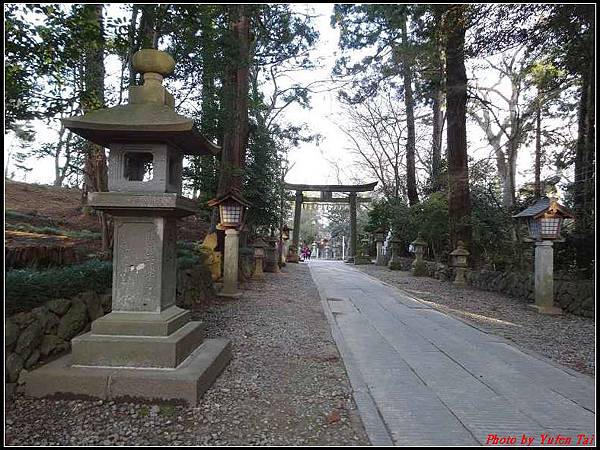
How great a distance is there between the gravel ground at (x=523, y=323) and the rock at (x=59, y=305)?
547cm

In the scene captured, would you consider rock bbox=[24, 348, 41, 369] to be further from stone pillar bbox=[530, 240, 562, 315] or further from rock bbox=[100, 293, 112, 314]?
stone pillar bbox=[530, 240, 562, 315]

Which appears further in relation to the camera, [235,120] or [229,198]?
[235,120]

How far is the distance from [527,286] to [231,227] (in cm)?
704

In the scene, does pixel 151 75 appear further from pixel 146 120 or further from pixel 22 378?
pixel 22 378

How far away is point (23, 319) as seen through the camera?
3.47 m

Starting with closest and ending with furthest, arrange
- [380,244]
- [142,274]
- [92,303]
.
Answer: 1. [142,274]
2. [92,303]
3. [380,244]

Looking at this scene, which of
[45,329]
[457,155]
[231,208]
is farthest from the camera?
[457,155]

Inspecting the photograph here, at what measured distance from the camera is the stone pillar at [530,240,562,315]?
8234 mm

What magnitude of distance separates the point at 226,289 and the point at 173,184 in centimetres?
513

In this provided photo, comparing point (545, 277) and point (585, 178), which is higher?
point (585, 178)

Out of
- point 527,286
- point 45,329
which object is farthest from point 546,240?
point 45,329

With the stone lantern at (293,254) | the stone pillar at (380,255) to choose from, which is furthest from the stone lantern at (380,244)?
the stone lantern at (293,254)

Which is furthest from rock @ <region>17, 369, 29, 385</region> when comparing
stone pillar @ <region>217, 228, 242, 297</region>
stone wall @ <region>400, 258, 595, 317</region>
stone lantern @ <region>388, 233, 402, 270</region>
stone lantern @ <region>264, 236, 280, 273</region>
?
stone lantern @ <region>388, 233, 402, 270</region>

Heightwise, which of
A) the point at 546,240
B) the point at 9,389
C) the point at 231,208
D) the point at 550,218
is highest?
the point at 231,208
